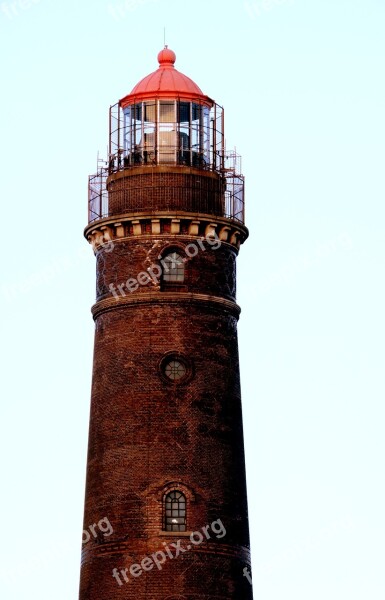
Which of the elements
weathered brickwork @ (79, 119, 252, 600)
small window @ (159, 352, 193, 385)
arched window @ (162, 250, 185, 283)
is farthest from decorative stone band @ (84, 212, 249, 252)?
small window @ (159, 352, 193, 385)

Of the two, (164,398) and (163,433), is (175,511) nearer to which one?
(163,433)

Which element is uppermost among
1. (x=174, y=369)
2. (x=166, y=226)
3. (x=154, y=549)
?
A: (x=166, y=226)

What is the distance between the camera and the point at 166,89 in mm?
69562

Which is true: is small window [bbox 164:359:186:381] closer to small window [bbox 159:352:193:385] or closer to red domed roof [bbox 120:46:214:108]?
small window [bbox 159:352:193:385]

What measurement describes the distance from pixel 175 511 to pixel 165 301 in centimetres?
644

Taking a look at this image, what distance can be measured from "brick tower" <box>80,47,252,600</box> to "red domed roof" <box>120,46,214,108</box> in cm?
4

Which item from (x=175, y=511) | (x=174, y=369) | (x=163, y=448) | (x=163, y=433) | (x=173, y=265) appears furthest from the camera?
(x=173, y=265)

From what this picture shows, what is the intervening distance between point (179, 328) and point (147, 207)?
393 cm

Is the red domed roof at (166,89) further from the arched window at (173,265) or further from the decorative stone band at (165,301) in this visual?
the decorative stone band at (165,301)

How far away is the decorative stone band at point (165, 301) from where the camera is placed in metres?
68.0

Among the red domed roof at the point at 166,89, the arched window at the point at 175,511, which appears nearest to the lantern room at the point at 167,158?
the red domed roof at the point at 166,89

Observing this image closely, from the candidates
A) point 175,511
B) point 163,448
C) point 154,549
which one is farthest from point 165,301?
point 154,549

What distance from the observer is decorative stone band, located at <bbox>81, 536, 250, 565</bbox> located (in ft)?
216

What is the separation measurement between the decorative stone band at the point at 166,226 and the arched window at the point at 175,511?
8070mm
